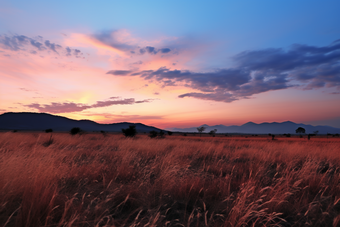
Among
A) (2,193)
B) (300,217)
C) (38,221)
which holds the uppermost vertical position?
(2,193)

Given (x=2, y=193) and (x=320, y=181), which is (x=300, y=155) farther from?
(x=2, y=193)

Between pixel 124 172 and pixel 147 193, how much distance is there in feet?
5.28

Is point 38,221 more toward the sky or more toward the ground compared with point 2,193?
more toward the ground

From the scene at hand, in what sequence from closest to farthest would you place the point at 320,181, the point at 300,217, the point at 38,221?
the point at 38,221
the point at 300,217
the point at 320,181

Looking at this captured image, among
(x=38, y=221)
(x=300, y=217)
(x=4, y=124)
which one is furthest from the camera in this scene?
(x=4, y=124)

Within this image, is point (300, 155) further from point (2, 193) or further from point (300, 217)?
point (2, 193)

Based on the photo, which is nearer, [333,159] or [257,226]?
[257,226]

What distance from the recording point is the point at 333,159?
812 cm

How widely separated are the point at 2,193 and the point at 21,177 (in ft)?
1.90

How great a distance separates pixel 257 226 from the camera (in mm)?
2650

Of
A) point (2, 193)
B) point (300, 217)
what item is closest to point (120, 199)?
point (2, 193)

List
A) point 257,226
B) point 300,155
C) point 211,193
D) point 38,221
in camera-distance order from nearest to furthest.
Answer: point 38,221, point 257,226, point 211,193, point 300,155

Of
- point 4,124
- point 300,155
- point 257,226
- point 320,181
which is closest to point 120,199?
point 257,226

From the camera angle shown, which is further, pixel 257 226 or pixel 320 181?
pixel 320 181
